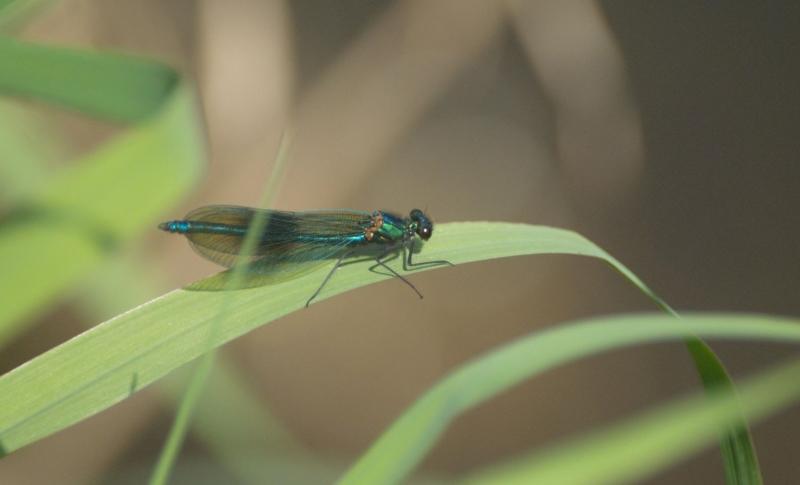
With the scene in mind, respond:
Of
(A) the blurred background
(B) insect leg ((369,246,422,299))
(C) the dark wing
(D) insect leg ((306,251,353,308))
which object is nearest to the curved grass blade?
(D) insect leg ((306,251,353,308))

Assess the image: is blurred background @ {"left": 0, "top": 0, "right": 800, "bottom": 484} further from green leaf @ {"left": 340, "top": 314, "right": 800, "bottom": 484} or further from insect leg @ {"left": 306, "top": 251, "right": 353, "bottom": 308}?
green leaf @ {"left": 340, "top": 314, "right": 800, "bottom": 484}

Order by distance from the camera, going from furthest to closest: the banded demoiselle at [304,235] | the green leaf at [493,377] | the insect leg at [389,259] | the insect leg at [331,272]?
the banded demoiselle at [304,235] < the insect leg at [389,259] < the insect leg at [331,272] < the green leaf at [493,377]

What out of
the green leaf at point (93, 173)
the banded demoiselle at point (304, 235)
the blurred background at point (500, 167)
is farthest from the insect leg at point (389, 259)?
the blurred background at point (500, 167)

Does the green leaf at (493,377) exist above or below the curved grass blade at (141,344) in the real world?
above

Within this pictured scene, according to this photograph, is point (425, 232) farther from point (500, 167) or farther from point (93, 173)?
point (500, 167)

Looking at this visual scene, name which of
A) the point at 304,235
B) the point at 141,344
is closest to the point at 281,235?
the point at 304,235

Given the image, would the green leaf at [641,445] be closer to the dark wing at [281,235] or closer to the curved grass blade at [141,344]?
the curved grass blade at [141,344]

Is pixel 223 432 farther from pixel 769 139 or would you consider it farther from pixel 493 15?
pixel 769 139
